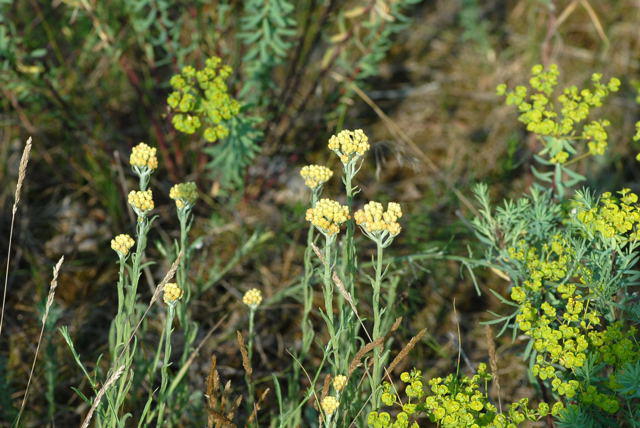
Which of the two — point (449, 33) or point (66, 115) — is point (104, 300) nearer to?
point (66, 115)

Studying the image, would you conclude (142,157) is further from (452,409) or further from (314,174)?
(452,409)

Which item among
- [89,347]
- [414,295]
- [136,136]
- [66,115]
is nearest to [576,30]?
[414,295]

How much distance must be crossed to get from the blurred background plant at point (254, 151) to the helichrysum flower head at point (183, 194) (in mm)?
576

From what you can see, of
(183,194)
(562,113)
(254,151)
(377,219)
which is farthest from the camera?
(254,151)

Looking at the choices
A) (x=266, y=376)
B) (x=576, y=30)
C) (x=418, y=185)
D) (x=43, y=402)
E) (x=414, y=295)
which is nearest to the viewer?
(x=43, y=402)

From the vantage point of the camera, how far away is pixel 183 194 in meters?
2.05

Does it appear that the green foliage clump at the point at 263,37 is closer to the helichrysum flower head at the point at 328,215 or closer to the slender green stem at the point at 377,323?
the helichrysum flower head at the point at 328,215

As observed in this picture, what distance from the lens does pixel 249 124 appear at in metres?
2.83

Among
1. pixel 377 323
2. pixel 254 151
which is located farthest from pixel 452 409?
pixel 254 151

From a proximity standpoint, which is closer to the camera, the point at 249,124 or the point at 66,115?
the point at 249,124

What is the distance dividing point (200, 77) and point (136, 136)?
4.93ft

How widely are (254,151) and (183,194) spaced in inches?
54.4

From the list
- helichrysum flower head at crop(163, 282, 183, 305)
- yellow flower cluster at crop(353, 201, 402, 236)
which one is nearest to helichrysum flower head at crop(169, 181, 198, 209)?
helichrysum flower head at crop(163, 282, 183, 305)

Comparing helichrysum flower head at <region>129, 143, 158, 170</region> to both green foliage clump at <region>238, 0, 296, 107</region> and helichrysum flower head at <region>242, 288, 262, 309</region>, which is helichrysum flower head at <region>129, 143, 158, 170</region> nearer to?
helichrysum flower head at <region>242, 288, 262, 309</region>
